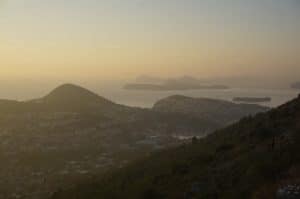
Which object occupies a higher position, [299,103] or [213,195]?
[299,103]

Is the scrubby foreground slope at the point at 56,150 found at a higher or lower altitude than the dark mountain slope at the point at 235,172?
lower

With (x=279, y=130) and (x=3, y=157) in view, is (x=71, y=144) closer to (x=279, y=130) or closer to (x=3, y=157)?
(x=3, y=157)

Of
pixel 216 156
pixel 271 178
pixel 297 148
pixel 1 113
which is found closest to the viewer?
pixel 271 178

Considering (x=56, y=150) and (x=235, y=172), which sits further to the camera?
(x=56, y=150)

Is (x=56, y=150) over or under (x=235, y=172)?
under

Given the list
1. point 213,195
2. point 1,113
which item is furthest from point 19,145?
point 213,195

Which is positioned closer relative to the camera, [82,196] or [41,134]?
[82,196]

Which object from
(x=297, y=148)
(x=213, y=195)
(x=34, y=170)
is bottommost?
(x=34, y=170)

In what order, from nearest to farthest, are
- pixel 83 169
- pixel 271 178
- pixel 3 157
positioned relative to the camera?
pixel 271 178 → pixel 83 169 → pixel 3 157

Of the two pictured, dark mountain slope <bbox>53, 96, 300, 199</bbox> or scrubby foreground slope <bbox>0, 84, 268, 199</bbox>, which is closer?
dark mountain slope <bbox>53, 96, 300, 199</bbox>

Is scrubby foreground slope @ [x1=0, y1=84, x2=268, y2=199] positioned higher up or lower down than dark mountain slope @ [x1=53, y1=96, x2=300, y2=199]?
lower down

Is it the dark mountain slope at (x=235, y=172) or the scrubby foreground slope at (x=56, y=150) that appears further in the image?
the scrubby foreground slope at (x=56, y=150)
